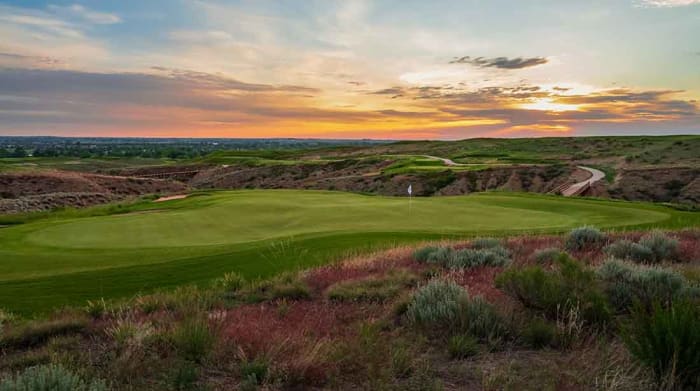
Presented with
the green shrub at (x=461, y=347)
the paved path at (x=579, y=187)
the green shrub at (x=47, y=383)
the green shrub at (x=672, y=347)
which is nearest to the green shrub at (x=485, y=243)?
the green shrub at (x=461, y=347)

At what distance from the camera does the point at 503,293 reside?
679 cm

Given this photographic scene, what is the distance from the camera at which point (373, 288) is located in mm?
7508

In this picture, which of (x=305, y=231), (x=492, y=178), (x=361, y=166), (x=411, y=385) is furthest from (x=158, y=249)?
(x=361, y=166)

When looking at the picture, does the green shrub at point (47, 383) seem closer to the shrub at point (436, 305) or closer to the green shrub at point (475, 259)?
the shrub at point (436, 305)

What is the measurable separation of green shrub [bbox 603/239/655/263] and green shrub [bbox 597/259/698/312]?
2433 millimetres

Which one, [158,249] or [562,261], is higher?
[562,261]

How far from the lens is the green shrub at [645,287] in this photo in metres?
6.24

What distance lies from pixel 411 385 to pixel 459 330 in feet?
4.77

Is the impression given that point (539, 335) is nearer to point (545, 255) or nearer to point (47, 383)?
point (545, 255)

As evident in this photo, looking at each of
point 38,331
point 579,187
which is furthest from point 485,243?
point 579,187

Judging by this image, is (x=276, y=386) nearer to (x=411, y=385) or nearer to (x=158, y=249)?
(x=411, y=385)

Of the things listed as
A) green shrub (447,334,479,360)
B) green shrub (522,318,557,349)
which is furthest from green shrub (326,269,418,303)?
green shrub (522,318,557,349)

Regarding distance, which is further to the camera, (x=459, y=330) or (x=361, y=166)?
(x=361, y=166)

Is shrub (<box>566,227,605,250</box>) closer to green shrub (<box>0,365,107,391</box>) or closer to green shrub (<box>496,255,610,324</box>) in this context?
green shrub (<box>496,255,610,324</box>)
